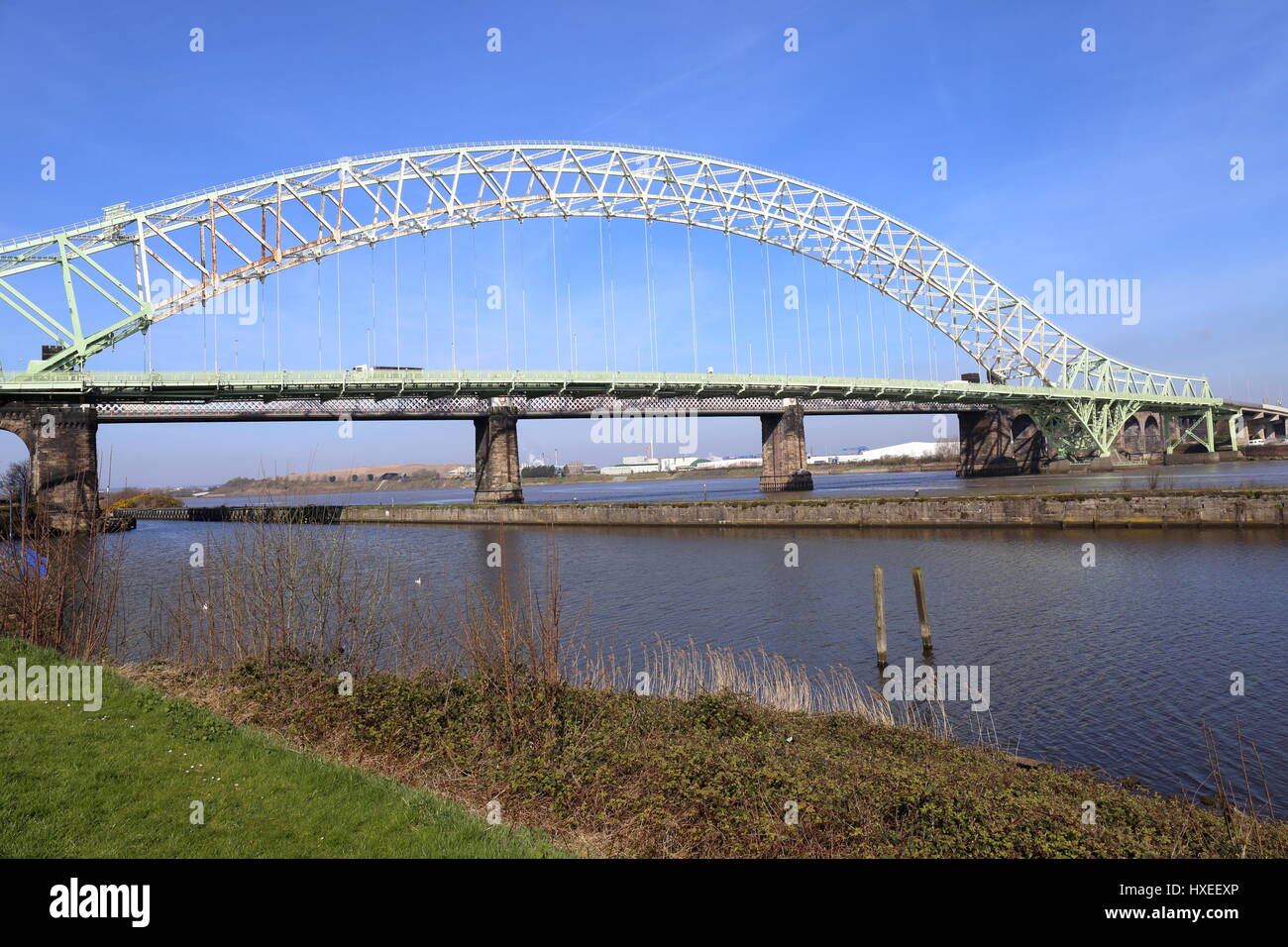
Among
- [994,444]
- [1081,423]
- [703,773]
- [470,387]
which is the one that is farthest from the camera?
[994,444]

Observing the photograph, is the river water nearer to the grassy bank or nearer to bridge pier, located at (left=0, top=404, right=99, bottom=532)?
the grassy bank

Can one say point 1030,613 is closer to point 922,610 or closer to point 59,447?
point 922,610

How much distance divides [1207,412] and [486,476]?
104054 millimetres

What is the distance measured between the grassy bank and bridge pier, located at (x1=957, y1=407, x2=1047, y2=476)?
9718 cm

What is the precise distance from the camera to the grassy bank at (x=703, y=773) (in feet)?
22.5

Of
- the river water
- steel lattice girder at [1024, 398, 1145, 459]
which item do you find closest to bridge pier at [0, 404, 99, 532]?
the river water

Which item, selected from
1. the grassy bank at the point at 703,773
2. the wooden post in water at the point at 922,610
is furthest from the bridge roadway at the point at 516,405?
the wooden post in water at the point at 922,610

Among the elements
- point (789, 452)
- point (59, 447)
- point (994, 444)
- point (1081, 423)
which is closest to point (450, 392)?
point (59, 447)

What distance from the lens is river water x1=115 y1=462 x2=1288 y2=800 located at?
11.0 m

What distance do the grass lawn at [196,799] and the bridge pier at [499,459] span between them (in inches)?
2248

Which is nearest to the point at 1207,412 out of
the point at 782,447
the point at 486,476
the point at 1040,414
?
the point at 1040,414

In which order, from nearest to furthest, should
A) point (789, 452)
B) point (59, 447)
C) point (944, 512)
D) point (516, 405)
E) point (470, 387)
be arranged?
point (944, 512)
point (59, 447)
point (470, 387)
point (516, 405)
point (789, 452)

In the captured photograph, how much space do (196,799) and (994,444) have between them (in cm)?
10514

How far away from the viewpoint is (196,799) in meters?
6.96
